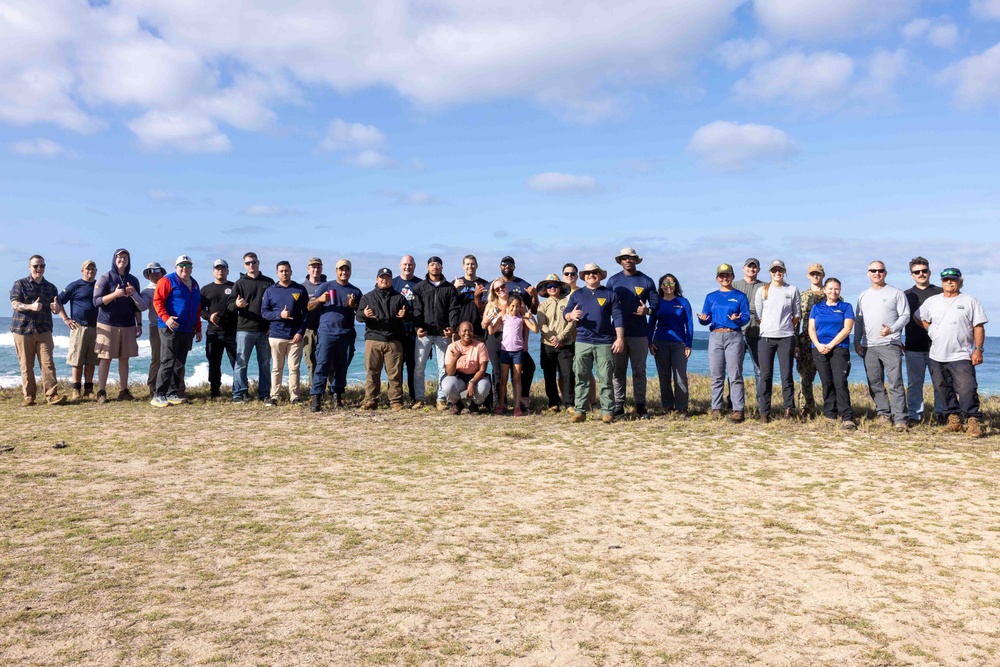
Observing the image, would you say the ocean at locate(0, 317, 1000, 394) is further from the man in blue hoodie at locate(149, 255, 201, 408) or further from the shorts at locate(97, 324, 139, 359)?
the man in blue hoodie at locate(149, 255, 201, 408)

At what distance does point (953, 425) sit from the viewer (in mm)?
9031

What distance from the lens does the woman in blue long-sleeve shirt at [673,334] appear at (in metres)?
10.2

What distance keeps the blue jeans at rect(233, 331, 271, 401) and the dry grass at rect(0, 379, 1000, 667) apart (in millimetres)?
2883

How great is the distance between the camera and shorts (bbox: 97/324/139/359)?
36.6 feet

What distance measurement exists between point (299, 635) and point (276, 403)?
782 cm

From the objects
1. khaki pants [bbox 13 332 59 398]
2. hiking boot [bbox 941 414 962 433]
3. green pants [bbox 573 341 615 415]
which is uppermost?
khaki pants [bbox 13 332 59 398]

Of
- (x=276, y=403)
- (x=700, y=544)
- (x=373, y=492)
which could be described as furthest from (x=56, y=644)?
(x=276, y=403)

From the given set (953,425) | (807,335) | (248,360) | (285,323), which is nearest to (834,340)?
(807,335)

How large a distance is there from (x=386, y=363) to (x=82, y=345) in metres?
4.73

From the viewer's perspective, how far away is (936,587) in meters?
4.16

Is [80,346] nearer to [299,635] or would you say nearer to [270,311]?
[270,311]

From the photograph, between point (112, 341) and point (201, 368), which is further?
point (201, 368)

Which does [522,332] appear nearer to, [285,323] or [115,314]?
[285,323]

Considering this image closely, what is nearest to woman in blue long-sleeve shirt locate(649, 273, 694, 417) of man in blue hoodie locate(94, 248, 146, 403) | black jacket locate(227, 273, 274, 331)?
black jacket locate(227, 273, 274, 331)
